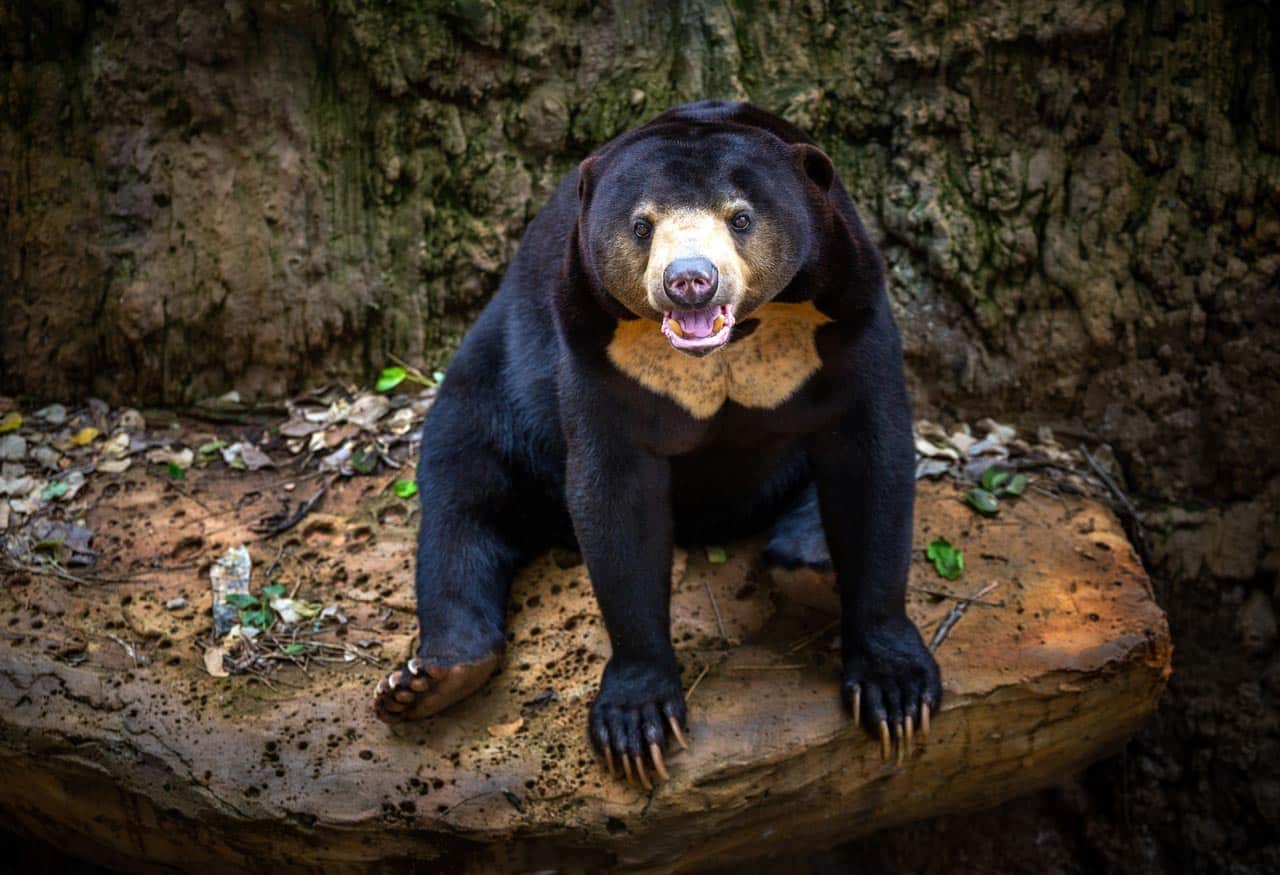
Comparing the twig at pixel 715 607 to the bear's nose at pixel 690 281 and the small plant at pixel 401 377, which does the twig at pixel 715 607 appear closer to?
the bear's nose at pixel 690 281

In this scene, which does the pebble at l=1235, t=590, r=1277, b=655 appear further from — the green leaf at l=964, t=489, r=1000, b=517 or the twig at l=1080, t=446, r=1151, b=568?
the green leaf at l=964, t=489, r=1000, b=517

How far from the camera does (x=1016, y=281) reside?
5.56 metres

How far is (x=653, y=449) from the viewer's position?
12.5 ft

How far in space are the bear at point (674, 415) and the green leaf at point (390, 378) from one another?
1.44 meters

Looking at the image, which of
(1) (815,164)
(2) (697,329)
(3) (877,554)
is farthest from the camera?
(3) (877,554)

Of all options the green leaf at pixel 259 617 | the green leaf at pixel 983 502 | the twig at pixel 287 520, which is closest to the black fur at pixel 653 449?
the green leaf at pixel 259 617

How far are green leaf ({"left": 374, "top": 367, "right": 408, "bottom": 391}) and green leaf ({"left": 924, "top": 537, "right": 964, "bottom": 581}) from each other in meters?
2.61

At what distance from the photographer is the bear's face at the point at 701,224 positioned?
321 cm

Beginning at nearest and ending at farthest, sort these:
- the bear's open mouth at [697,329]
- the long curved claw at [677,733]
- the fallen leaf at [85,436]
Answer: the bear's open mouth at [697,329] < the long curved claw at [677,733] < the fallen leaf at [85,436]

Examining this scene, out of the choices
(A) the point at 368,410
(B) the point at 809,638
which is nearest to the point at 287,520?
(A) the point at 368,410

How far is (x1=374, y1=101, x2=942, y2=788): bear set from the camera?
3.37 meters

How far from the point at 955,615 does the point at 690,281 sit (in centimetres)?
195

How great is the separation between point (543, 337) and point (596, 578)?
35.2 inches

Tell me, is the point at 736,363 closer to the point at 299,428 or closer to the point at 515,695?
the point at 515,695
